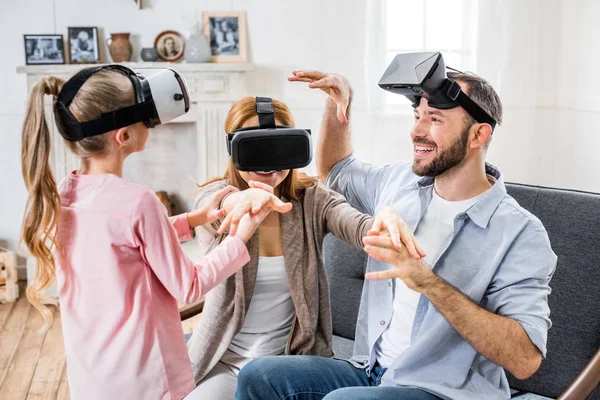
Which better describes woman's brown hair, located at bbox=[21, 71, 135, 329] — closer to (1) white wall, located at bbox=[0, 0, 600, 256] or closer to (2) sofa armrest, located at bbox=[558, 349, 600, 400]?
(2) sofa armrest, located at bbox=[558, 349, 600, 400]

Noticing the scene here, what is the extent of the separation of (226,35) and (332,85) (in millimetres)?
2383

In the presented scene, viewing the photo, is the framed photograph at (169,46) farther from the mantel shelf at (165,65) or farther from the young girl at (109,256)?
the young girl at (109,256)

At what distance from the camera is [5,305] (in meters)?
3.64

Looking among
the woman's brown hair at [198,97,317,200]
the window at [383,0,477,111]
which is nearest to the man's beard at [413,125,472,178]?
the woman's brown hair at [198,97,317,200]

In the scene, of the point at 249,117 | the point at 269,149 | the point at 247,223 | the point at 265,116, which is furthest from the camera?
the point at 249,117

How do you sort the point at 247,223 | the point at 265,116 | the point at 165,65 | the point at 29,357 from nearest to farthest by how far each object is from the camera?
the point at 265,116
the point at 247,223
the point at 29,357
the point at 165,65

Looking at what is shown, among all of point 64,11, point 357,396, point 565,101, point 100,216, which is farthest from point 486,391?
point 64,11

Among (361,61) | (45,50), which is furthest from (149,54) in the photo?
(361,61)

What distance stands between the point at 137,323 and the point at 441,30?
9.67 ft

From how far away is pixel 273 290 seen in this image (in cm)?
167

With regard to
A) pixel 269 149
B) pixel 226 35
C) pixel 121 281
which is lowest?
pixel 121 281

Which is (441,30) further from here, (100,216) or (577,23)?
(100,216)

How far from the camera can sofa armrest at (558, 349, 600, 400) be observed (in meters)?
1.49

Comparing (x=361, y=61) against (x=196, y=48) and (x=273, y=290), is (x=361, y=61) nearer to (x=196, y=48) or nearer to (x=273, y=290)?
(x=196, y=48)
